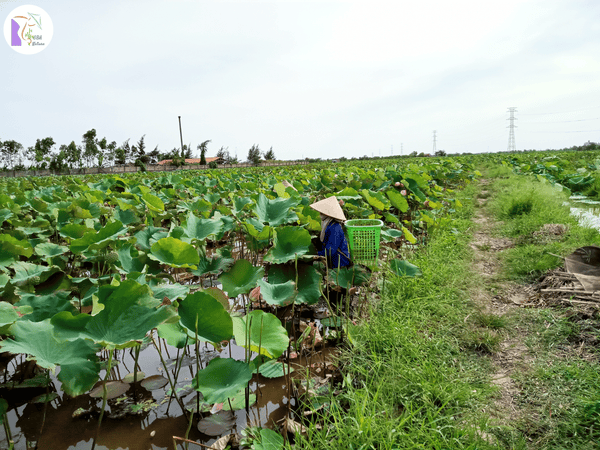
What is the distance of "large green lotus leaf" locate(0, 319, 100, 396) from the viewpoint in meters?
0.97

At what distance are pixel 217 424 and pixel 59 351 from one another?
677 millimetres

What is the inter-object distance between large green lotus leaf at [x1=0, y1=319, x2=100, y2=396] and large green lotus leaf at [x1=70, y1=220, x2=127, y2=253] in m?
0.66

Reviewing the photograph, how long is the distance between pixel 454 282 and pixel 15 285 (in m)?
2.70

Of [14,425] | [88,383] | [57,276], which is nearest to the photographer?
[88,383]

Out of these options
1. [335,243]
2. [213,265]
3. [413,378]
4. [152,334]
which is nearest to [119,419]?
[152,334]

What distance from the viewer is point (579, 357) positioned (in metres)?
1.69

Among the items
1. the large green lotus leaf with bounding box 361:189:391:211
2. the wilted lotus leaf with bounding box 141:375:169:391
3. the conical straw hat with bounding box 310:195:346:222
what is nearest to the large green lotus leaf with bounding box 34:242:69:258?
the wilted lotus leaf with bounding box 141:375:169:391

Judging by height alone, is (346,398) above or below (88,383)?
below

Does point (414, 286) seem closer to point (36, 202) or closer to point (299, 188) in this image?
point (299, 188)

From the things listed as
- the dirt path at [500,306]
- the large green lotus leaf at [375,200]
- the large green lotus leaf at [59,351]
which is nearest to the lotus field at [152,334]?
the large green lotus leaf at [59,351]

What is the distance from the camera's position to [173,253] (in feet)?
5.20

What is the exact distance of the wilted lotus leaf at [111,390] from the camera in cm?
157

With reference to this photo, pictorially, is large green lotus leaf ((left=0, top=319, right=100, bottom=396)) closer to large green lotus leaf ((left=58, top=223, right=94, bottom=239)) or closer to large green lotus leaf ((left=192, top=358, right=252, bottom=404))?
large green lotus leaf ((left=192, top=358, right=252, bottom=404))

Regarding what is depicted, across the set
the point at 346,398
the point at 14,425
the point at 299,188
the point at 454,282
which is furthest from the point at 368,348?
the point at 299,188
